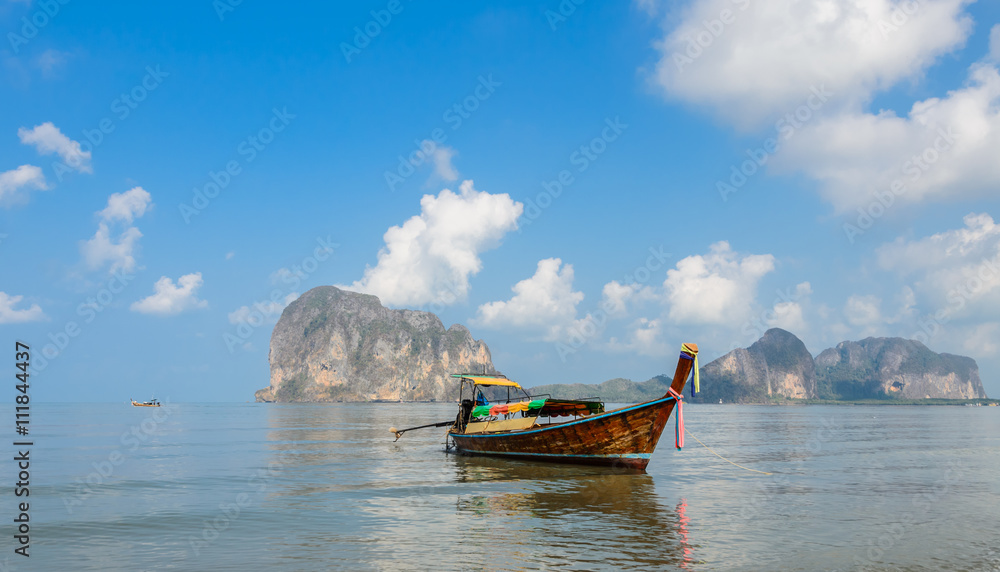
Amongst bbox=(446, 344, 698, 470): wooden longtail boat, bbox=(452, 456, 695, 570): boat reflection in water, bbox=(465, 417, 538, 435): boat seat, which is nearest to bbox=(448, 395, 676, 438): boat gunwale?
bbox=(446, 344, 698, 470): wooden longtail boat

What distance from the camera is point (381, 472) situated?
25844 mm

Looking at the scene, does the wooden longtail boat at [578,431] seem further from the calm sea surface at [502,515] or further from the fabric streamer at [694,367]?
the calm sea surface at [502,515]

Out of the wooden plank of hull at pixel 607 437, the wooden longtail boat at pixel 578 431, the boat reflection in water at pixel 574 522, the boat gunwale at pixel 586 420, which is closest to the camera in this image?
the boat reflection in water at pixel 574 522

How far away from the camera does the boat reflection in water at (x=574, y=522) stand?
12047 millimetres

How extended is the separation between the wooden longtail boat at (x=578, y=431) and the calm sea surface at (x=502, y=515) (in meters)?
0.71

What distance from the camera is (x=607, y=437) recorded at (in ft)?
80.8

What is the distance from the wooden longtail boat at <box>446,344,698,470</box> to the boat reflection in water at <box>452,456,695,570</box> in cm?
94

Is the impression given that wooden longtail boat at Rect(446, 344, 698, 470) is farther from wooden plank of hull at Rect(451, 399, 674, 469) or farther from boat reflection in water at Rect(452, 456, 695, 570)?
boat reflection in water at Rect(452, 456, 695, 570)

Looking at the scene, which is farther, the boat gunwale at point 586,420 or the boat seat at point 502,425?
the boat seat at point 502,425

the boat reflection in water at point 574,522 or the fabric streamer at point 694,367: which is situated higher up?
the fabric streamer at point 694,367

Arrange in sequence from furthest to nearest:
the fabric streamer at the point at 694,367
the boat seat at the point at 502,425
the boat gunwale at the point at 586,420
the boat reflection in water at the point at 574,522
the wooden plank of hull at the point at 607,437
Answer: the boat seat at the point at 502,425 < the wooden plank of hull at the point at 607,437 < the boat gunwale at the point at 586,420 < the fabric streamer at the point at 694,367 < the boat reflection in water at the point at 574,522

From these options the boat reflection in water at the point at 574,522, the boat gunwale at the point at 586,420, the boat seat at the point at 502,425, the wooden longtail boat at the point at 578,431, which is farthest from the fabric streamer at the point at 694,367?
the boat seat at the point at 502,425

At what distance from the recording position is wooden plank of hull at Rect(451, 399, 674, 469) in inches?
938

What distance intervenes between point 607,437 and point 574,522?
31.4ft
